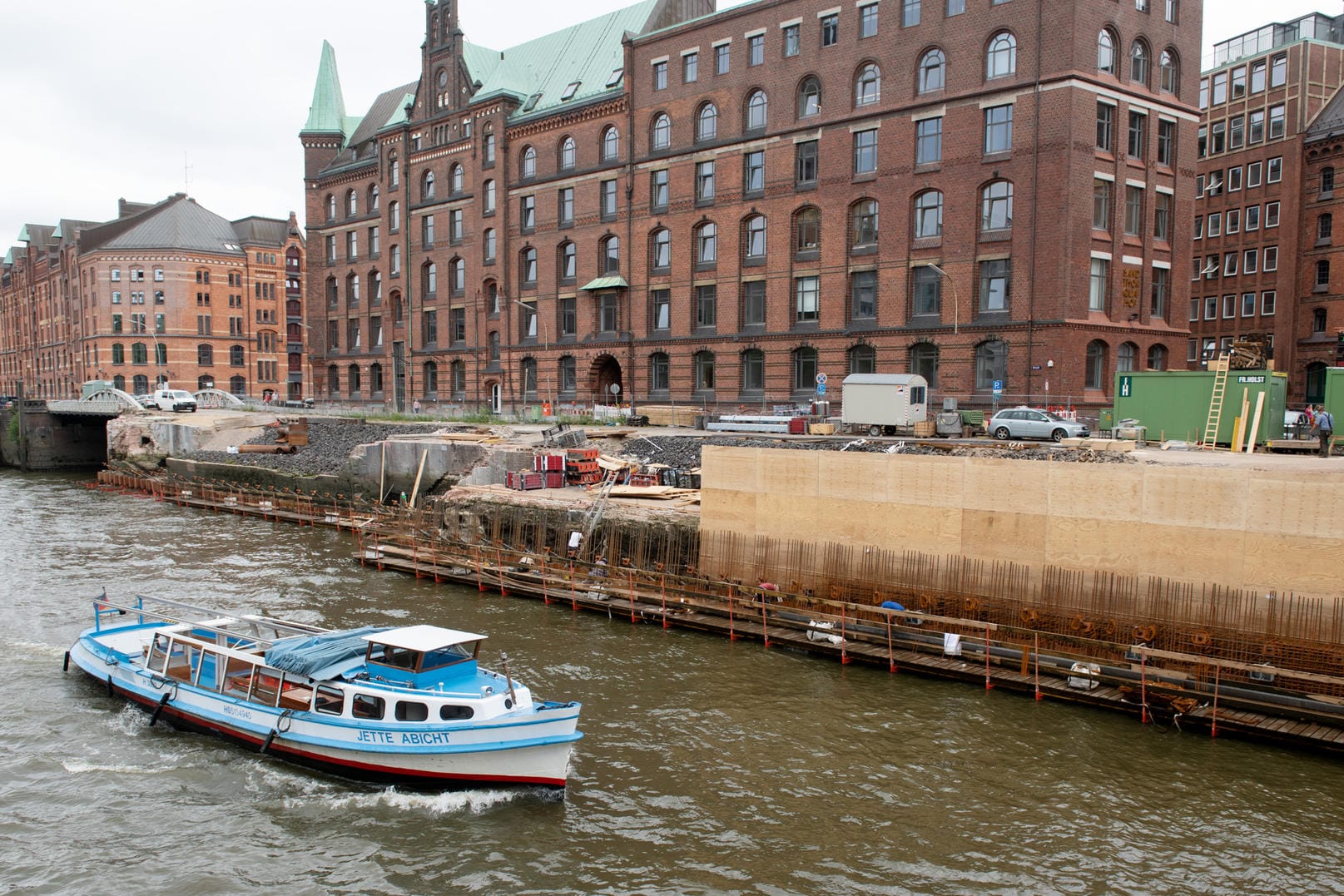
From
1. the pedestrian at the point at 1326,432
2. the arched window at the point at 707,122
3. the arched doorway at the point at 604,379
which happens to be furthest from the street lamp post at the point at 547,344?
the pedestrian at the point at 1326,432

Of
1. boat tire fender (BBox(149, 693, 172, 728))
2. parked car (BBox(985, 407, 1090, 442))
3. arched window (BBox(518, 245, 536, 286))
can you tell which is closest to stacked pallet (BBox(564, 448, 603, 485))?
parked car (BBox(985, 407, 1090, 442))

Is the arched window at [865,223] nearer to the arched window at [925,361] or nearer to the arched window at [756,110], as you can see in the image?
the arched window at [925,361]

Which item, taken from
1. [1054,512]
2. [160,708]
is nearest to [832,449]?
[1054,512]

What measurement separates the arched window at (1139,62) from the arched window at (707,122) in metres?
23.0

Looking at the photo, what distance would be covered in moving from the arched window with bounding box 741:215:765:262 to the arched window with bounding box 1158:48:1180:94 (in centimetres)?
2212

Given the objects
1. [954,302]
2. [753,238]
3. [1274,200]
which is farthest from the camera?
[1274,200]

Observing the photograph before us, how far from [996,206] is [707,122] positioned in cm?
1997

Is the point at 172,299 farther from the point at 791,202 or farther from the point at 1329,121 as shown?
the point at 1329,121

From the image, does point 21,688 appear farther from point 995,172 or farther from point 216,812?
point 995,172

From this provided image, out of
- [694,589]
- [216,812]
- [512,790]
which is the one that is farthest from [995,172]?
[216,812]

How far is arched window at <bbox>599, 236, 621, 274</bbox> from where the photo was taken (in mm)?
63188

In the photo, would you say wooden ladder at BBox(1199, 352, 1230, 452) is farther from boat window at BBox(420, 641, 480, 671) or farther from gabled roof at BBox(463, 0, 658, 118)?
gabled roof at BBox(463, 0, 658, 118)

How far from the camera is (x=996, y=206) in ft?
153

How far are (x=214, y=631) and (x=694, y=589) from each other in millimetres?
12786
